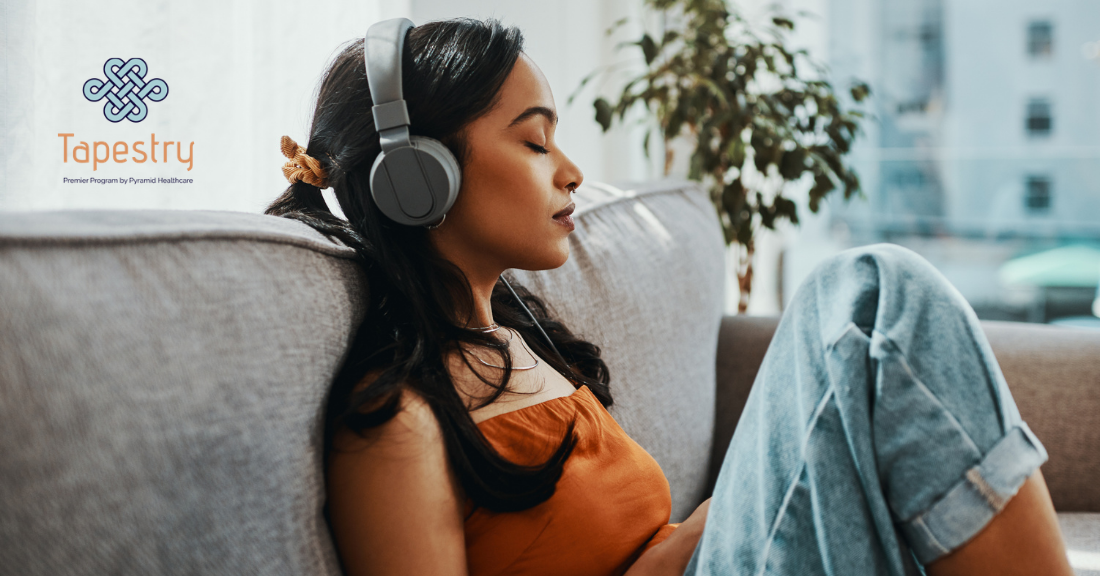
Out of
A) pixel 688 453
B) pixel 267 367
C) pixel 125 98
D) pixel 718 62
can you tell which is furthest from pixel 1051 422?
pixel 125 98

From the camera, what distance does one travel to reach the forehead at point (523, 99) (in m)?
0.75

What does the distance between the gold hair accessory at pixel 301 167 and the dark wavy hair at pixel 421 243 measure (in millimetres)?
10

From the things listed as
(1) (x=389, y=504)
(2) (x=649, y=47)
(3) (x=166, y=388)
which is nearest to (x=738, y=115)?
(2) (x=649, y=47)

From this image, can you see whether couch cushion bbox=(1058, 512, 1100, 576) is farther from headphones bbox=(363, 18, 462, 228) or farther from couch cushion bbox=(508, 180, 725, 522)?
headphones bbox=(363, 18, 462, 228)

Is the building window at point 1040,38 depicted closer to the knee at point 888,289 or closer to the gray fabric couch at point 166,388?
the knee at point 888,289

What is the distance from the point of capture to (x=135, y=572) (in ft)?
1.42

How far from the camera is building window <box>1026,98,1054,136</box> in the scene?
8.43 feet

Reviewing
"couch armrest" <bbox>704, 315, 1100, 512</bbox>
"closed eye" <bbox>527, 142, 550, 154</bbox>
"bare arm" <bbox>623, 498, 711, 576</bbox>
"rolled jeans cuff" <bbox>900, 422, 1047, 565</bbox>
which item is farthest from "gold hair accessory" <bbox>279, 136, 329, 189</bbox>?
"couch armrest" <bbox>704, 315, 1100, 512</bbox>

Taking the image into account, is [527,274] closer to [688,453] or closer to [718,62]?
[688,453]

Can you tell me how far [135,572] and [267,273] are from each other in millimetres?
223

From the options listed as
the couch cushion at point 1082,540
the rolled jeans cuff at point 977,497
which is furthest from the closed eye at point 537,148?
the couch cushion at point 1082,540

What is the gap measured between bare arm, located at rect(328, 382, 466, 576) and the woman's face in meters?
0.23

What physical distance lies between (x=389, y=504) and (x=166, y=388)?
19cm

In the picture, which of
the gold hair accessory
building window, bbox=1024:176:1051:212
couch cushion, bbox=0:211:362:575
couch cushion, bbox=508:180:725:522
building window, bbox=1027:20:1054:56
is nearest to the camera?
couch cushion, bbox=0:211:362:575
